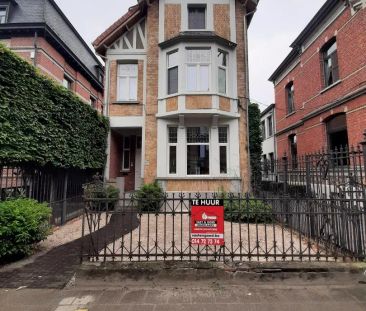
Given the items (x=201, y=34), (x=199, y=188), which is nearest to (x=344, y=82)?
(x=201, y=34)

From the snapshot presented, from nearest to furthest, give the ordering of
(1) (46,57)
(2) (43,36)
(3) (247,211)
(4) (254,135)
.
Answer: (3) (247,211) → (4) (254,135) → (2) (43,36) → (1) (46,57)

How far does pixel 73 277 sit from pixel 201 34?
34.5 feet

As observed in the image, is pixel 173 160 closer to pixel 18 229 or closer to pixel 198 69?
pixel 198 69

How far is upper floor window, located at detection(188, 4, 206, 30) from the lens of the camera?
12.2m

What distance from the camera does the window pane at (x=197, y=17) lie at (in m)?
12.2

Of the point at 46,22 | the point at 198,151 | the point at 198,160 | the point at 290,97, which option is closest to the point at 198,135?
the point at 198,151

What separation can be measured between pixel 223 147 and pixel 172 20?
634cm

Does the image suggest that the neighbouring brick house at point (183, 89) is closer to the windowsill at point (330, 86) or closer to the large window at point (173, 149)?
the large window at point (173, 149)

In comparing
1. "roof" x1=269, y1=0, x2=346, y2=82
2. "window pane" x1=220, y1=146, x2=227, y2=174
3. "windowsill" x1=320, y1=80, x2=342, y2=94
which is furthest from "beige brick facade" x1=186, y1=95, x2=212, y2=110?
"roof" x1=269, y1=0, x2=346, y2=82

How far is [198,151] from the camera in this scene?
1159 cm

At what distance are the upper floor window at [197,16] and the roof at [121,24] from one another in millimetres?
2015

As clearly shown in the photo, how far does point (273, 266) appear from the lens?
13.8 ft

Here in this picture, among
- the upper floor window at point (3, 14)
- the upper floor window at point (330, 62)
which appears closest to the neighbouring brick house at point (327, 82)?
the upper floor window at point (330, 62)

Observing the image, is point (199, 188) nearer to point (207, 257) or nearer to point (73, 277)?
point (207, 257)
